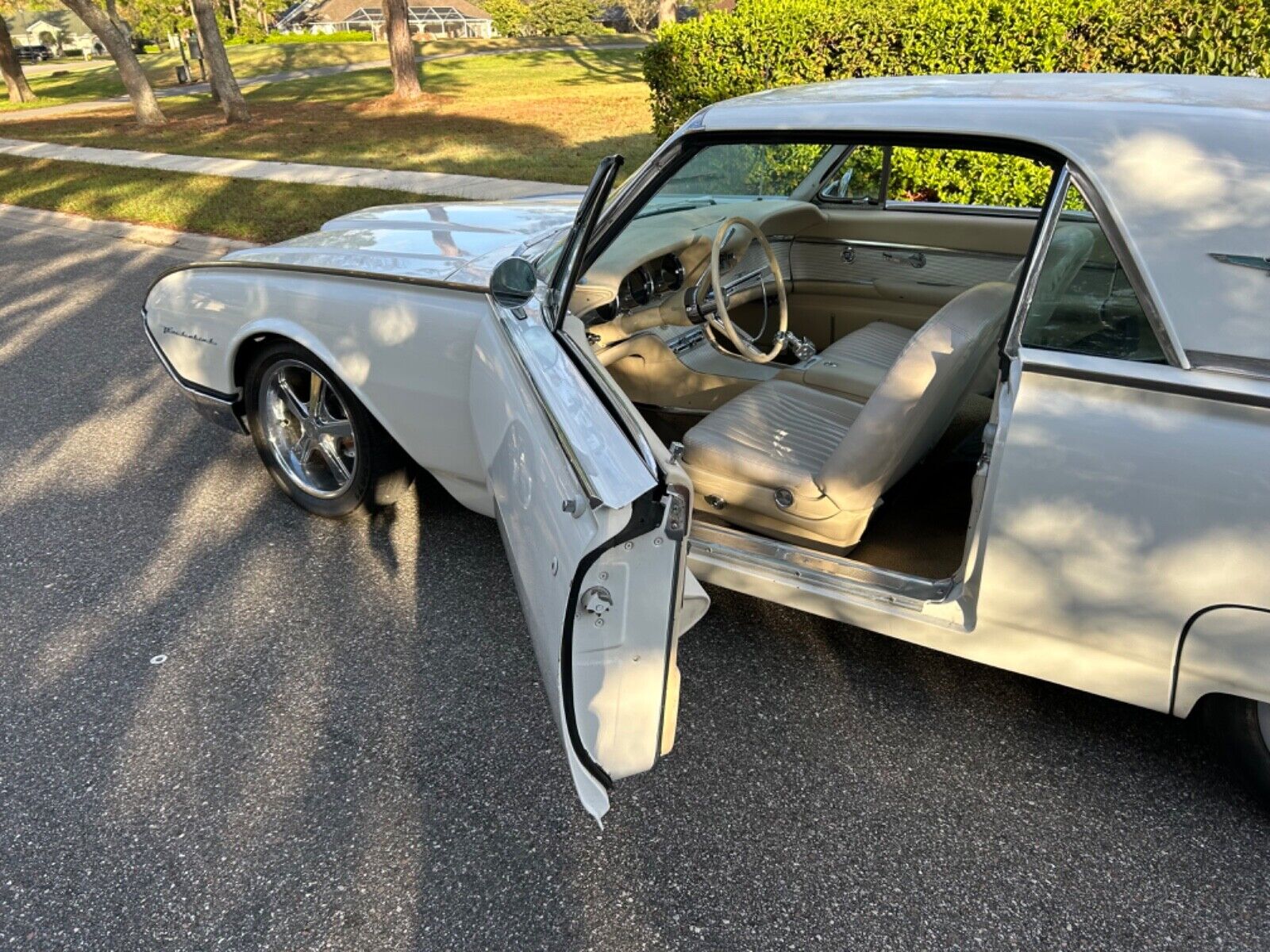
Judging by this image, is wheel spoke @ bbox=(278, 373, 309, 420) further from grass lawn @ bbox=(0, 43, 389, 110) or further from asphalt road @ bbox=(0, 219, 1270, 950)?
grass lawn @ bbox=(0, 43, 389, 110)

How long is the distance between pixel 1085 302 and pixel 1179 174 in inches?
12.0

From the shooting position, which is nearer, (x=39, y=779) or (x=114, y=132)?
(x=39, y=779)

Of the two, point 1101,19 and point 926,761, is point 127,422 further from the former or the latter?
point 1101,19

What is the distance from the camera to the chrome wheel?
3570mm

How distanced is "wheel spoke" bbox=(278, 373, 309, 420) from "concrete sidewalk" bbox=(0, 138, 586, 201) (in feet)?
14.8

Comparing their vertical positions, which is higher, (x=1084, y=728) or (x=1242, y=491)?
(x=1242, y=491)

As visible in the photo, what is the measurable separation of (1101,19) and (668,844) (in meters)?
6.16

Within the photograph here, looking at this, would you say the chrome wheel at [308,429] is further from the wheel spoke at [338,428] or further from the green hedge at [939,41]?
the green hedge at [939,41]

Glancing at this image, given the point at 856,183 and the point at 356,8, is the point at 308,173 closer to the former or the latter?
the point at 856,183

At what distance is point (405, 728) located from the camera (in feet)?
9.02

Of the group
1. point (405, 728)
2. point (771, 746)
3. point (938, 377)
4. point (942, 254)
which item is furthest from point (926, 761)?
point (942, 254)

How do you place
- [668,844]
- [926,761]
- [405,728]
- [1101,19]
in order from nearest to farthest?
[668,844] → [926,761] → [405,728] → [1101,19]

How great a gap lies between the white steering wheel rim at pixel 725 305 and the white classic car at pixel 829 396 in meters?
0.03

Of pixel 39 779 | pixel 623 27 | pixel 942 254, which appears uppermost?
pixel 942 254
